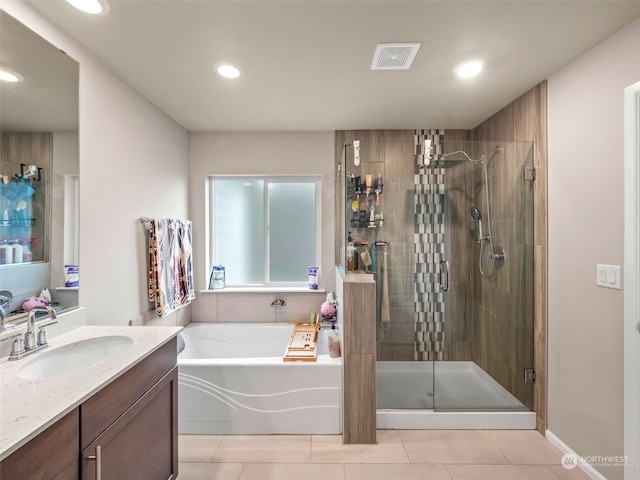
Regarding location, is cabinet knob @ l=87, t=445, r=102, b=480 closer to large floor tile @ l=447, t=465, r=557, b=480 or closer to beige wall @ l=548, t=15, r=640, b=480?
large floor tile @ l=447, t=465, r=557, b=480

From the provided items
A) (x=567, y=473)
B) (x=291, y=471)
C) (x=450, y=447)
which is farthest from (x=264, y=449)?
(x=567, y=473)

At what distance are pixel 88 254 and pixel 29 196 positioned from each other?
0.47 metres

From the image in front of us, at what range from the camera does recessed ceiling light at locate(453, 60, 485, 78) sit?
6.35 feet

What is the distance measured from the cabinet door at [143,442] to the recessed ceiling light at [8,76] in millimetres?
1482

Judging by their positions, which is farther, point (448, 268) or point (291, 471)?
point (448, 268)

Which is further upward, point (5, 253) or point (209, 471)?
point (5, 253)

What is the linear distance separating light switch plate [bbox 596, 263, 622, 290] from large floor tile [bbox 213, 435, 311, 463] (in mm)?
2011

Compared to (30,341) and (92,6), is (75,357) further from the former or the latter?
(92,6)

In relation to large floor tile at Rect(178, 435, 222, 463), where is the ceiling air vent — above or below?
above

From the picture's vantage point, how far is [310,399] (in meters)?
2.21

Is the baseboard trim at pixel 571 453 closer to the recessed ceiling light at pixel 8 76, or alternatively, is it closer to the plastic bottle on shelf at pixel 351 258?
the plastic bottle on shelf at pixel 351 258

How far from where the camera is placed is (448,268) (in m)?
2.46

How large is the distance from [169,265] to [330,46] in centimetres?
Result: 203

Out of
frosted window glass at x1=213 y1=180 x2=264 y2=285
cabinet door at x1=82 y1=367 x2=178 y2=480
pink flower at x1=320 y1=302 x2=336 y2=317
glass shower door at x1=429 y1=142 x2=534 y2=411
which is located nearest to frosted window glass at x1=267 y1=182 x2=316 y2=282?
frosted window glass at x1=213 y1=180 x2=264 y2=285
